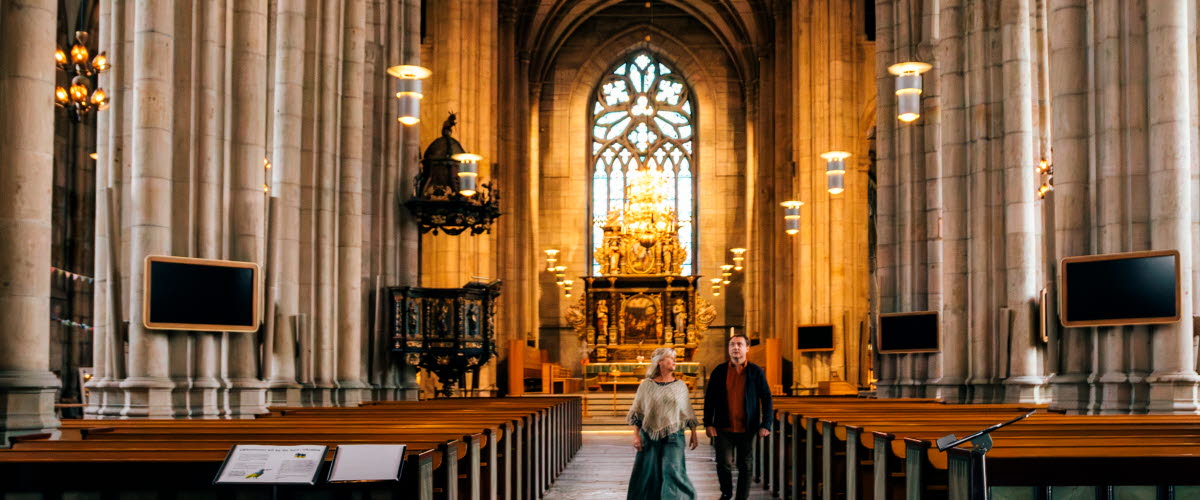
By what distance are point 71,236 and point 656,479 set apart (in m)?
16.7

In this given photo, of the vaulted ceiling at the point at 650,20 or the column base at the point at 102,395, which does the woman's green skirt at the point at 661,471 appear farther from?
the vaulted ceiling at the point at 650,20

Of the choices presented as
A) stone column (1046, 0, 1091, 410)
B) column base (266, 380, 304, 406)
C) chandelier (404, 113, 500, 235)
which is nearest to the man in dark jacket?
stone column (1046, 0, 1091, 410)

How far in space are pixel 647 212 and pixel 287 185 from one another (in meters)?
25.0

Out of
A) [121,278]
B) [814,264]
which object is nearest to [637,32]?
[814,264]

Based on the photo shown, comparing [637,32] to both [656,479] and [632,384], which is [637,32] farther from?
[656,479]

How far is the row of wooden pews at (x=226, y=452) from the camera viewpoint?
6.43 m

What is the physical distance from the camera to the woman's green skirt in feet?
32.3

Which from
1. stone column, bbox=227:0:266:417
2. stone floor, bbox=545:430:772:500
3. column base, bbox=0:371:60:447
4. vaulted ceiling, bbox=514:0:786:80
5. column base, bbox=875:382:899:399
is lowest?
stone floor, bbox=545:430:772:500

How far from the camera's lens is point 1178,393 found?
1213cm

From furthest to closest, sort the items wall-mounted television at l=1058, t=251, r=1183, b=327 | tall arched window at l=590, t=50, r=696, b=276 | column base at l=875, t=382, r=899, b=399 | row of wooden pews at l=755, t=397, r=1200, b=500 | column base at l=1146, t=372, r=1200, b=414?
tall arched window at l=590, t=50, r=696, b=276 < column base at l=875, t=382, r=899, b=399 < wall-mounted television at l=1058, t=251, r=1183, b=327 < column base at l=1146, t=372, r=1200, b=414 < row of wooden pews at l=755, t=397, r=1200, b=500

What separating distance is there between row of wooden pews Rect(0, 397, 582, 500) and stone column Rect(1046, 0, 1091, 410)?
5.97 m

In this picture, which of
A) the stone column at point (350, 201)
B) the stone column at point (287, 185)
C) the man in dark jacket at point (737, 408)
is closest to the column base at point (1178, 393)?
the man in dark jacket at point (737, 408)

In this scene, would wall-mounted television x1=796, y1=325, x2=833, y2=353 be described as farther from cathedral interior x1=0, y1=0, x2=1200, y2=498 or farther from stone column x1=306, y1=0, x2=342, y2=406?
stone column x1=306, y1=0, x2=342, y2=406

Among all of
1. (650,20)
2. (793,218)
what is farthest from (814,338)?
(650,20)
